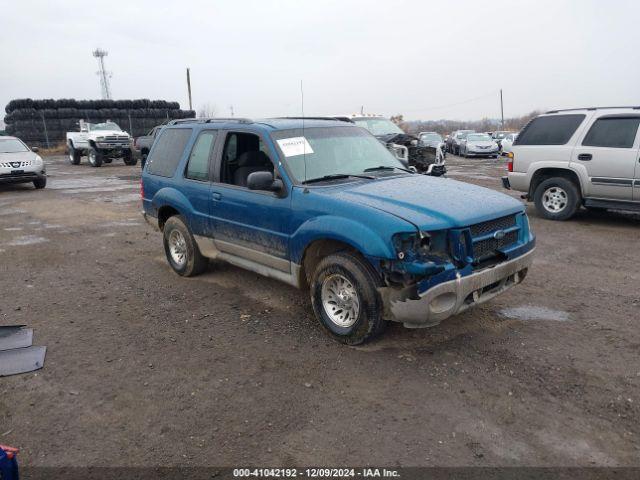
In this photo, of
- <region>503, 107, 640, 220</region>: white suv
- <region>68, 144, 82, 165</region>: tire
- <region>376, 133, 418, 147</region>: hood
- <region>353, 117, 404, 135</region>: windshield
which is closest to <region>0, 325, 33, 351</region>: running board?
<region>503, 107, 640, 220</region>: white suv

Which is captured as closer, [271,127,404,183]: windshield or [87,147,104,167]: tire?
[271,127,404,183]: windshield

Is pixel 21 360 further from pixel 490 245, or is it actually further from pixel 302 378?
pixel 490 245

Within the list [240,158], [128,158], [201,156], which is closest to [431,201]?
[240,158]

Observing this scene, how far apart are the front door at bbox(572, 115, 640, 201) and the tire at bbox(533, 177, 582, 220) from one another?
280 mm

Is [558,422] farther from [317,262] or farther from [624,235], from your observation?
[624,235]

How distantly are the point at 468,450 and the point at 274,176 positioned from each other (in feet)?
9.22

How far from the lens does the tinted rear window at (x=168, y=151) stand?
5.81m

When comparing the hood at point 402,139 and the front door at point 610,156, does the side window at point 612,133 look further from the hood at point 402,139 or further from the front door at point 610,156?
the hood at point 402,139

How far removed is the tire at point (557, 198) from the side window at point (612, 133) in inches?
30.3

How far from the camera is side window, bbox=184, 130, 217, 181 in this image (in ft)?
17.5

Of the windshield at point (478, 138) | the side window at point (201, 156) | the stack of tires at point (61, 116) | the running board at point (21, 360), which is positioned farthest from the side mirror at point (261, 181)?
the stack of tires at point (61, 116)

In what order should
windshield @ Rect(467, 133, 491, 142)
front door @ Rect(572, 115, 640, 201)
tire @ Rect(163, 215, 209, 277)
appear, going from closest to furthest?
tire @ Rect(163, 215, 209, 277)
front door @ Rect(572, 115, 640, 201)
windshield @ Rect(467, 133, 491, 142)

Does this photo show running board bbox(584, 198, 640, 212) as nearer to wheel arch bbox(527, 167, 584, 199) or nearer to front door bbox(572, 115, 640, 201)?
front door bbox(572, 115, 640, 201)

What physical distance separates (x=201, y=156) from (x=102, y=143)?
18846mm
